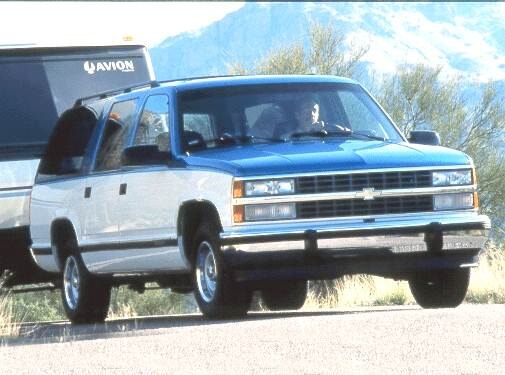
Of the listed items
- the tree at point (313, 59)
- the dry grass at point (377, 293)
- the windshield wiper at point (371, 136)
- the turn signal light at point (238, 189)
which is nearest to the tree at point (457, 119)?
the tree at point (313, 59)

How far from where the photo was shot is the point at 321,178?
12867 mm

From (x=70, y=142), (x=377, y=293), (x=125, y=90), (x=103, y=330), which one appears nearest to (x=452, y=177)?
(x=103, y=330)

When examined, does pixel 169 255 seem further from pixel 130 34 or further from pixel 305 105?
pixel 130 34

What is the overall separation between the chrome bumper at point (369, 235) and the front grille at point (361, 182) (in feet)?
0.78

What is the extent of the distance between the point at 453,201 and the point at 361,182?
82 cm

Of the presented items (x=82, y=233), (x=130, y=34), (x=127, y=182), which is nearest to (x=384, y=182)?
(x=127, y=182)

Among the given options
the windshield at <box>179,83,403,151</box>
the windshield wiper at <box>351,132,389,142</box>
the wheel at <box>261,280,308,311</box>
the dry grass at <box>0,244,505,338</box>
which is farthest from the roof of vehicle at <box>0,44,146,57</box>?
the windshield wiper at <box>351,132,389,142</box>

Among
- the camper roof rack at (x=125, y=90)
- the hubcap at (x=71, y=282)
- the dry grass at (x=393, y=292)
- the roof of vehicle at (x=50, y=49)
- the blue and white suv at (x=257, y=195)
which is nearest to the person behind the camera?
the blue and white suv at (x=257, y=195)

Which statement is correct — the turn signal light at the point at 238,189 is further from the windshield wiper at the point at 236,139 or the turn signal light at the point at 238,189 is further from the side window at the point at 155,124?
the side window at the point at 155,124

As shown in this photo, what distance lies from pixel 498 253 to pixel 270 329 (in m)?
11.4

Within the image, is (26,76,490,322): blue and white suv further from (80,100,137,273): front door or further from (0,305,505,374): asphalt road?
(0,305,505,374): asphalt road

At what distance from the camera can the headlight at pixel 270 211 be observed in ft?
42.0

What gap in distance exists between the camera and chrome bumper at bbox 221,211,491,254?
41.7 feet

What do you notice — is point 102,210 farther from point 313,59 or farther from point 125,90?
point 313,59
